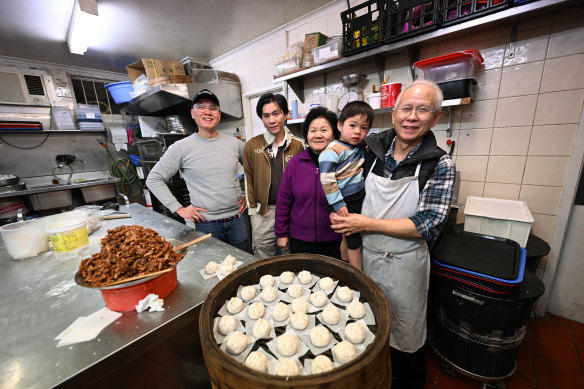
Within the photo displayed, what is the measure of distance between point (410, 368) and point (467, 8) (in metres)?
2.43

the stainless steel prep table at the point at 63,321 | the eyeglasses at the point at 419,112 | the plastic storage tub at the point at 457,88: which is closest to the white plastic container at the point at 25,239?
the stainless steel prep table at the point at 63,321

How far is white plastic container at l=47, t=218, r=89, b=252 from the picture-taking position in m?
1.22

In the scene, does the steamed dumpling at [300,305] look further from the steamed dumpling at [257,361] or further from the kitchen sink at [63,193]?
the kitchen sink at [63,193]

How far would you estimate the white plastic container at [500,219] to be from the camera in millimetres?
1622

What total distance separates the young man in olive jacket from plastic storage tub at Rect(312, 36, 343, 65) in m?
0.80

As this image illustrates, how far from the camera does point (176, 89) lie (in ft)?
10.2

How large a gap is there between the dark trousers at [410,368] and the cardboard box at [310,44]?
8.82 ft

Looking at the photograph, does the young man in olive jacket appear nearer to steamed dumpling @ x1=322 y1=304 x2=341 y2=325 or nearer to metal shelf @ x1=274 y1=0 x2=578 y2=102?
metal shelf @ x1=274 y1=0 x2=578 y2=102

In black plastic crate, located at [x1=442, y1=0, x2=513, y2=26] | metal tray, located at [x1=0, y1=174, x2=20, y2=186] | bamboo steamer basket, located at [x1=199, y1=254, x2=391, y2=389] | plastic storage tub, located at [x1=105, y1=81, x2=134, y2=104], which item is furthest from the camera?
plastic storage tub, located at [x1=105, y1=81, x2=134, y2=104]

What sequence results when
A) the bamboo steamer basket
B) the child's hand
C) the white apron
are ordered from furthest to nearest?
A: the child's hand, the white apron, the bamboo steamer basket

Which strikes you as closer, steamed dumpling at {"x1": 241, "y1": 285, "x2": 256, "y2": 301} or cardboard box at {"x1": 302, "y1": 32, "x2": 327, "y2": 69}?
steamed dumpling at {"x1": 241, "y1": 285, "x2": 256, "y2": 301}

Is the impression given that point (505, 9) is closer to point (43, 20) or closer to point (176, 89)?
point (176, 89)

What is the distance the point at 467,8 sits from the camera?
1580mm

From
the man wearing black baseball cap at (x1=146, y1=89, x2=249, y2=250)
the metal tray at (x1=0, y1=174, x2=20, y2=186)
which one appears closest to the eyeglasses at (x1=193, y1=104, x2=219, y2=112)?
the man wearing black baseball cap at (x1=146, y1=89, x2=249, y2=250)
